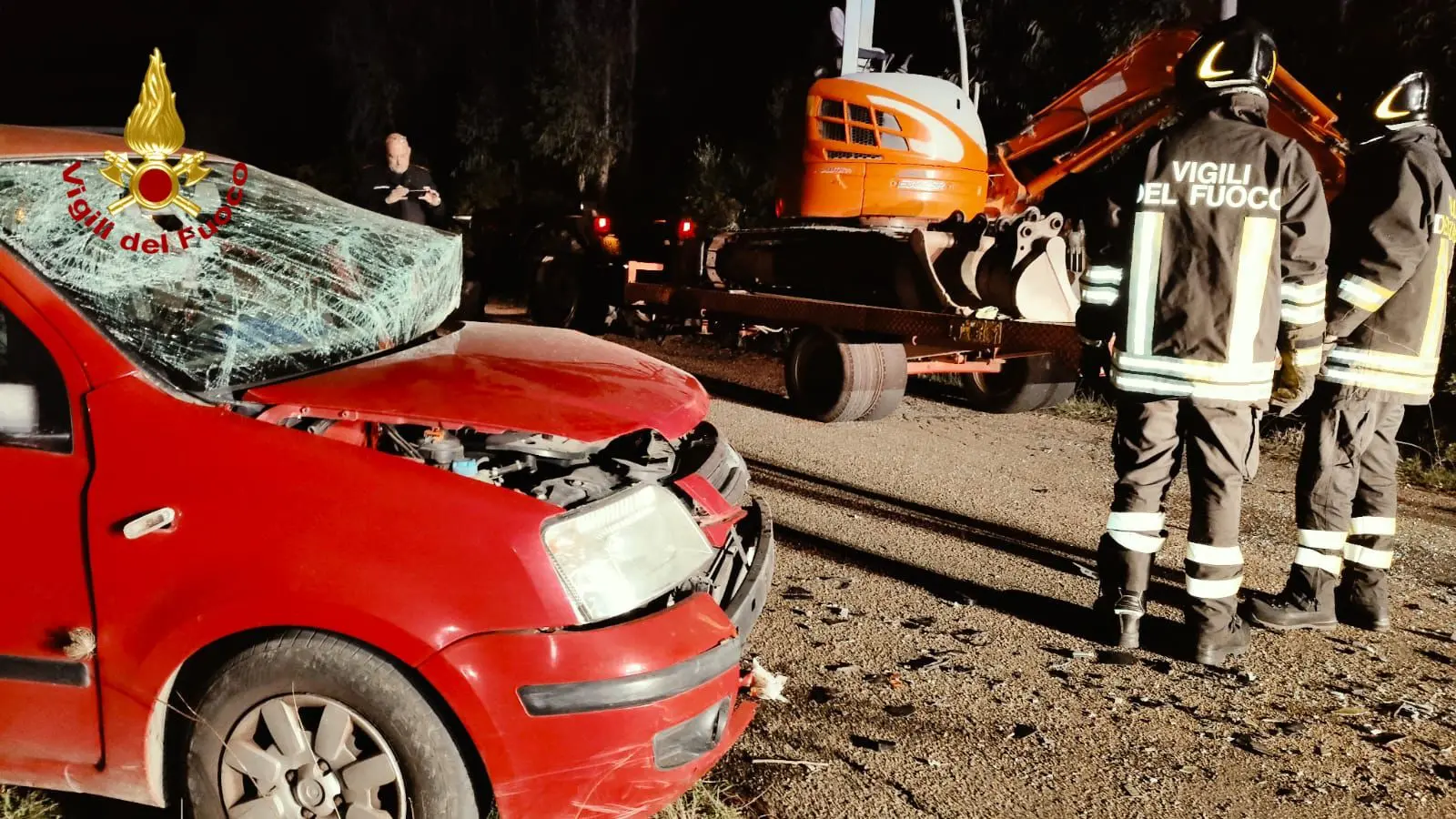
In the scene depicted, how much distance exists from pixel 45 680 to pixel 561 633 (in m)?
1.12

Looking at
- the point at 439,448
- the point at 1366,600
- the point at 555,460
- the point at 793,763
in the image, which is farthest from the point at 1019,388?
the point at 439,448

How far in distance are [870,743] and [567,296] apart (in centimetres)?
930

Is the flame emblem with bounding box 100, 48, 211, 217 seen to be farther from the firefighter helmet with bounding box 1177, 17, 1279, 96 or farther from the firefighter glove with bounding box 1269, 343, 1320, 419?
the firefighter glove with bounding box 1269, 343, 1320, 419

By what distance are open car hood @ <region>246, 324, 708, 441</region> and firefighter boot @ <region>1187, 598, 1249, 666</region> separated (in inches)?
79.7

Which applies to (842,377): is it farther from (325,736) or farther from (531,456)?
(325,736)

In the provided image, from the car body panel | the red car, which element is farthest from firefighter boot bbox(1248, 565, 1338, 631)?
the car body panel

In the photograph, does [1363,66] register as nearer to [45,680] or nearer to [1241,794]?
[1241,794]

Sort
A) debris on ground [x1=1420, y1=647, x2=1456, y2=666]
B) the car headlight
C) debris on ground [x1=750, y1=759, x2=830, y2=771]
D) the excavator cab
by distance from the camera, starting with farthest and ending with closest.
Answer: the excavator cab < debris on ground [x1=1420, y1=647, x2=1456, y2=666] < debris on ground [x1=750, y1=759, x2=830, y2=771] < the car headlight

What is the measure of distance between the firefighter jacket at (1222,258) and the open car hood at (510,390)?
66.9 inches

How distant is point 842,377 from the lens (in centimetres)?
763

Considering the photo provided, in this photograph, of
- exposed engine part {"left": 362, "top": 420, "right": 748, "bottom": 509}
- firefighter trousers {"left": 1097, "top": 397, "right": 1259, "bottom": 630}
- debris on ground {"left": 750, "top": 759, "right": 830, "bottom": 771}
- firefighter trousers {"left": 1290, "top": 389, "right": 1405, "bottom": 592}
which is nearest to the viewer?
exposed engine part {"left": 362, "top": 420, "right": 748, "bottom": 509}

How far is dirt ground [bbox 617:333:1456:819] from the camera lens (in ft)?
9.60

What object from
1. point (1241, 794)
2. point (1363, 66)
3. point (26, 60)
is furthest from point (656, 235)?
point (26, 60)

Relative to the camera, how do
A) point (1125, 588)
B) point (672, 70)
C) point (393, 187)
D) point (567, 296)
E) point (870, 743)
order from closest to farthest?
1. point (870, 743)
2. point (1125, 588)
3. point (393, 187)
4. point (567, 296)
5. point (672, 70)
